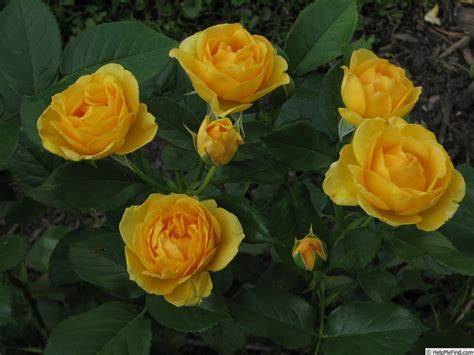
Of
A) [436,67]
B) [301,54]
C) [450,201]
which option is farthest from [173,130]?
[436,67]

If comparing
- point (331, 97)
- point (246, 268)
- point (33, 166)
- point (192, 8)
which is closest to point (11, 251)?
point (33, 166)

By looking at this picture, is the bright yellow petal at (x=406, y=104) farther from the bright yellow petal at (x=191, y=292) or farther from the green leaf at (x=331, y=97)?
the bright yellow petal at (x=191, y=292)

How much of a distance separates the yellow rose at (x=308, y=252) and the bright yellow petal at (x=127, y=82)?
0.29 m

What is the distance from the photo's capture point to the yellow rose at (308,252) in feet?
2.99

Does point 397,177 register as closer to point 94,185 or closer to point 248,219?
point 248,219

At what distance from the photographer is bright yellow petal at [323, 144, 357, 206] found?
32.3 inches

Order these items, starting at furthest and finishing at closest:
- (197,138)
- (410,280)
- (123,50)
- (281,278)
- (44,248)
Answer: (44,248), (410,280), (281,278), (123,50), (197,138)

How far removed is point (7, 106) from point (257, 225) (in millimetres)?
436

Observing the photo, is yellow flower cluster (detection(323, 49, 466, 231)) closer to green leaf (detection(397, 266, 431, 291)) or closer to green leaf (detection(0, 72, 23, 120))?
green leaf (detection(0, 72, 23, 120))

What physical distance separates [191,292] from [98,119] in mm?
250

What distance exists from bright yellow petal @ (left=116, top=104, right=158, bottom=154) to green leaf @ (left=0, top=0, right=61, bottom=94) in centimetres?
19

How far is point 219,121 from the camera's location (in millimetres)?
850

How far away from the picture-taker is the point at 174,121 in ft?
3.26

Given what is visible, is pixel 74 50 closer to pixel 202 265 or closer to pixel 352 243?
pixel 202 265
